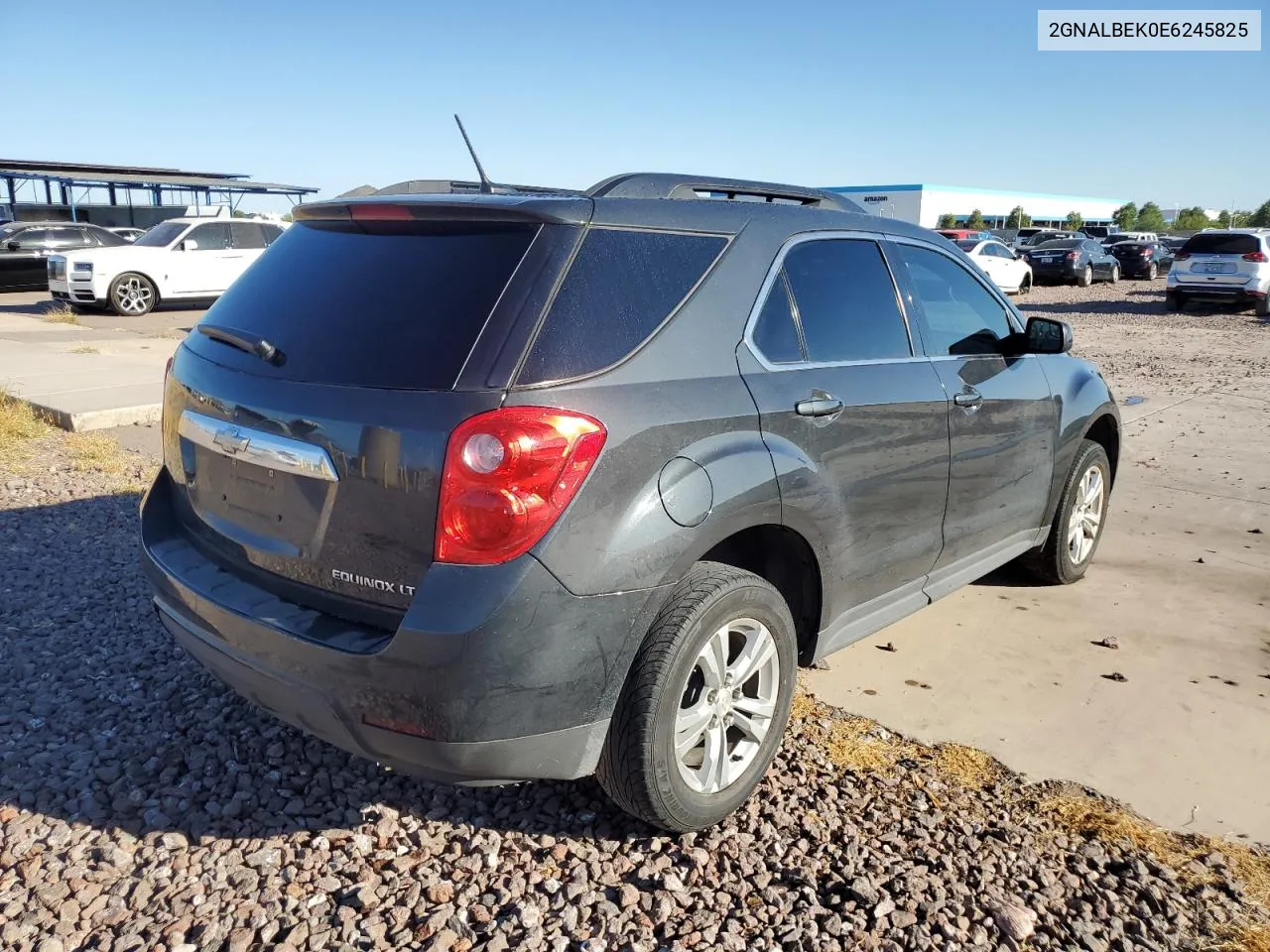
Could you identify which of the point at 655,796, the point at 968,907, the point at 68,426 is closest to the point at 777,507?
the point at 655,796

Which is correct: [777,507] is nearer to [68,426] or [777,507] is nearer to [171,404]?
[171,404]

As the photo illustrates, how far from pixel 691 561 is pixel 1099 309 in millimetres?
22618

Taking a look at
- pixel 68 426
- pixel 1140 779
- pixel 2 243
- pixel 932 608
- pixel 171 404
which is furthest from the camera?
pixel 2 243

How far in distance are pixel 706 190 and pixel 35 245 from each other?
2318 cm

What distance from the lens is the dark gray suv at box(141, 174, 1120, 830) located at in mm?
2314

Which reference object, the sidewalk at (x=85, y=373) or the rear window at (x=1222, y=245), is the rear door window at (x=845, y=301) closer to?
the sidewalk at (x=85, y=373)

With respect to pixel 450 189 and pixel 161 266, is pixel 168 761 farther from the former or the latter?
pixel 161 266

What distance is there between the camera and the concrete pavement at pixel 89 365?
26.5ft

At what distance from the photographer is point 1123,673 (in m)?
4.00

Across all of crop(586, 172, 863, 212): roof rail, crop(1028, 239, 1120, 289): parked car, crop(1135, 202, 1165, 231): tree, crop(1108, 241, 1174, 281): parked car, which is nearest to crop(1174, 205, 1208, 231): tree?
crop(1135, 202, 1165, 231): tree

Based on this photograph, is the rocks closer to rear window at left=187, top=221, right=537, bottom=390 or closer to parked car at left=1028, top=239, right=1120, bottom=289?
rear window at left=187, top=221, right=537, bottom=390

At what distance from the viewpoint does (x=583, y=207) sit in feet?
8.63

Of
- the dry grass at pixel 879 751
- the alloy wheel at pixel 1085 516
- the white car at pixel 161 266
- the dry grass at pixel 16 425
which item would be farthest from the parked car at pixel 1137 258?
the dry grass at pixel 879 751

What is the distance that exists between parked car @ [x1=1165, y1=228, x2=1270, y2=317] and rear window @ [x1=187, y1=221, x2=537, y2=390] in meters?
21.9
